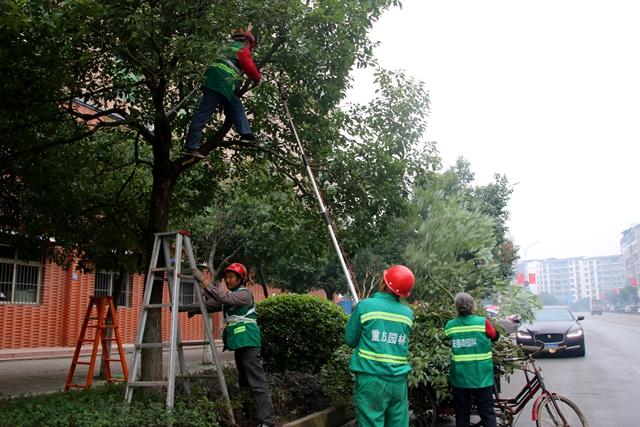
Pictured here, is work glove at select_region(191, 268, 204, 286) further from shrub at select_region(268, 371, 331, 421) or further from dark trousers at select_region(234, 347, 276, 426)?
shrub at select_region(268, 371, 331, 421)

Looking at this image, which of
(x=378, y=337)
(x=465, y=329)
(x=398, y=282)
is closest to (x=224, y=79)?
(x=398, y=282)

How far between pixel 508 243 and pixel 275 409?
18213mm

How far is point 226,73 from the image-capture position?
6.36 metres

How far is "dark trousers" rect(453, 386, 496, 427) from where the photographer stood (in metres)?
5.95

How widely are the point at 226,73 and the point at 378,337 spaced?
3.29 metres

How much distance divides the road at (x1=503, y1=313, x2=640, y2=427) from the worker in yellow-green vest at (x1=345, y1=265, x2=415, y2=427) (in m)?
3.79

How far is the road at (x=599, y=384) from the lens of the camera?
827 centimetres

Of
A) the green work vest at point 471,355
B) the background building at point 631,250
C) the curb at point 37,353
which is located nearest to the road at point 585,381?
the curb at point 37,353

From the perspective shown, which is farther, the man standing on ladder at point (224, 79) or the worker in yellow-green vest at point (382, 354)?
the man standing on ladder at point (224, 79)

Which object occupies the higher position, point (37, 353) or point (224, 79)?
point (224, 79)

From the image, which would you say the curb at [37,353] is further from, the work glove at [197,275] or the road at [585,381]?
the work glove at [197,275]

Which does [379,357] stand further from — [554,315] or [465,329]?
[554,315]

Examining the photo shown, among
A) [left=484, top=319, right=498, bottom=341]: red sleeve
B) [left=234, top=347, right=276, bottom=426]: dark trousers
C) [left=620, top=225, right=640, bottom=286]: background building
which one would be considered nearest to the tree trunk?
[left=234, top=347, right=276, bottom=426]: dark trousers

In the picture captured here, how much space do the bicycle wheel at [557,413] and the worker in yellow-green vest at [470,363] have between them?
0.71 meters
